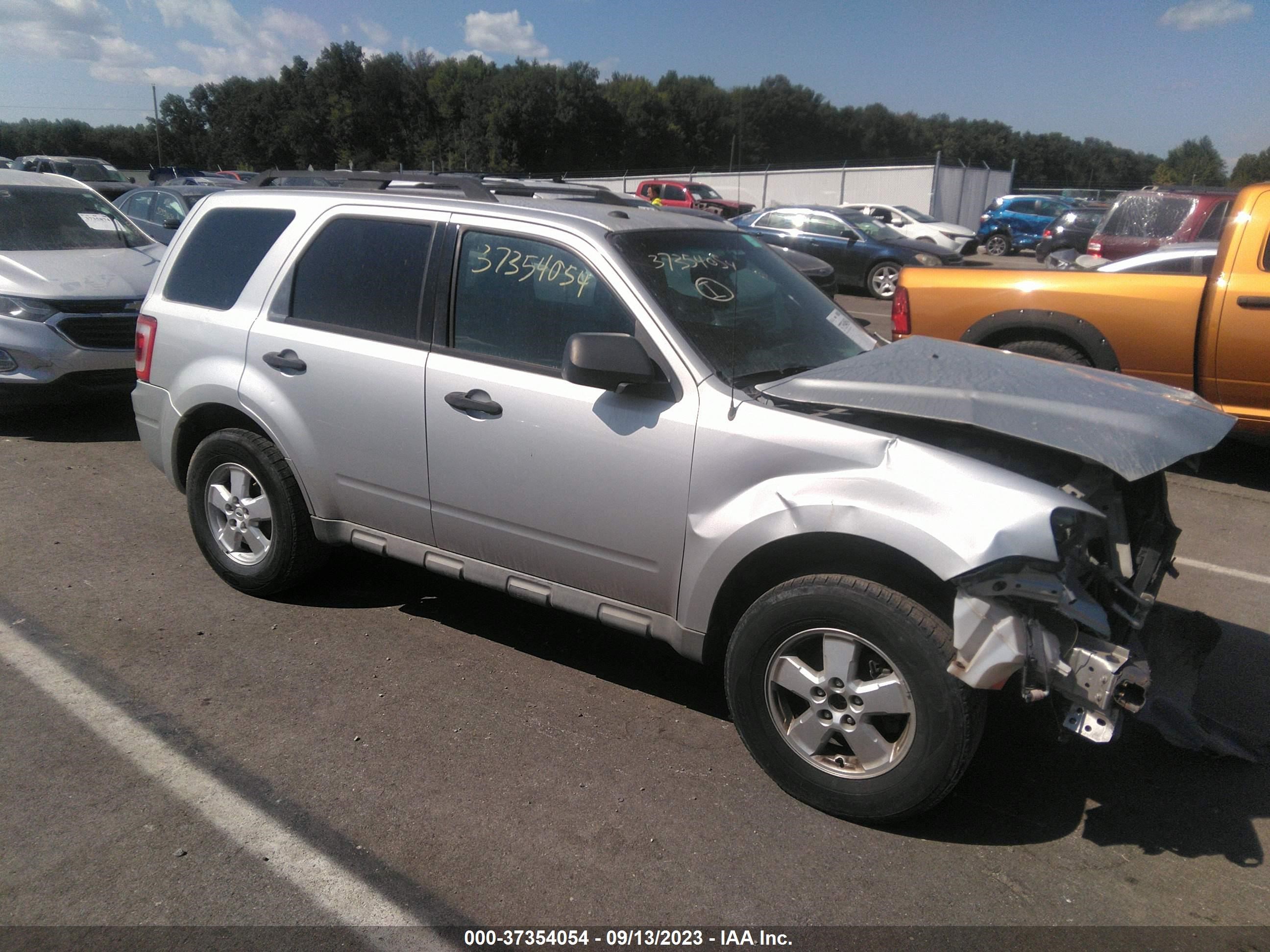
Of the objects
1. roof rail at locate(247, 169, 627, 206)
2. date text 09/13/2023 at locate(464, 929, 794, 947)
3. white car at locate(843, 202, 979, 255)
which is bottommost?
date text 09/13/2023 at locate(464, 929, 794, 947)

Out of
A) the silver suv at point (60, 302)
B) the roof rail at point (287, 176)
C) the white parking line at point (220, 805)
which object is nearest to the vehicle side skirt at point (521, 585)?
the white parking line at point (220, 805)

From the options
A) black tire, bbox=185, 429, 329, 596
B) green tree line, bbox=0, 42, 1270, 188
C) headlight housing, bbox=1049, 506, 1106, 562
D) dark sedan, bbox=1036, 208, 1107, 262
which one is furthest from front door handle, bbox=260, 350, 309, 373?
green tree line, bbox=0, 42, 1270, 188

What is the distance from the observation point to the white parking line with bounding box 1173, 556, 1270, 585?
514cm

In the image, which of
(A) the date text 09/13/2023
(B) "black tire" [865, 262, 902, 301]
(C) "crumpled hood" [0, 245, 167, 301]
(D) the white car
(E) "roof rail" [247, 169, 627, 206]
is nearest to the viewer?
(A) the date text 09/13/2023

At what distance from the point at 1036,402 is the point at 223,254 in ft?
12.2

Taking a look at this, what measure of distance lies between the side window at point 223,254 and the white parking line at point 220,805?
179cm

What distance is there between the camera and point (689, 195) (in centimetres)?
2822

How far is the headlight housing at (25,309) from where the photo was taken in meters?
7.25

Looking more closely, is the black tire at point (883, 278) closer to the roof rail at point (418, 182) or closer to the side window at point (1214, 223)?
the side window at point (1214, 223)

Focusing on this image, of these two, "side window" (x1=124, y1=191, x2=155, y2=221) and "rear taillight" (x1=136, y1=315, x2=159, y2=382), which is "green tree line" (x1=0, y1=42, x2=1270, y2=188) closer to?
"side window" (x1=124, y1=191, x2=155, y2=221)

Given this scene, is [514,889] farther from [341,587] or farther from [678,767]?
[341,587]

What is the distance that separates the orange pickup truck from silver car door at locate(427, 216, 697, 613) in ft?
13.5

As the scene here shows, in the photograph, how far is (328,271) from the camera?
13.8 feet

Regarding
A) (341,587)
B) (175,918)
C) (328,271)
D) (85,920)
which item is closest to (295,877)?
(175,918)
